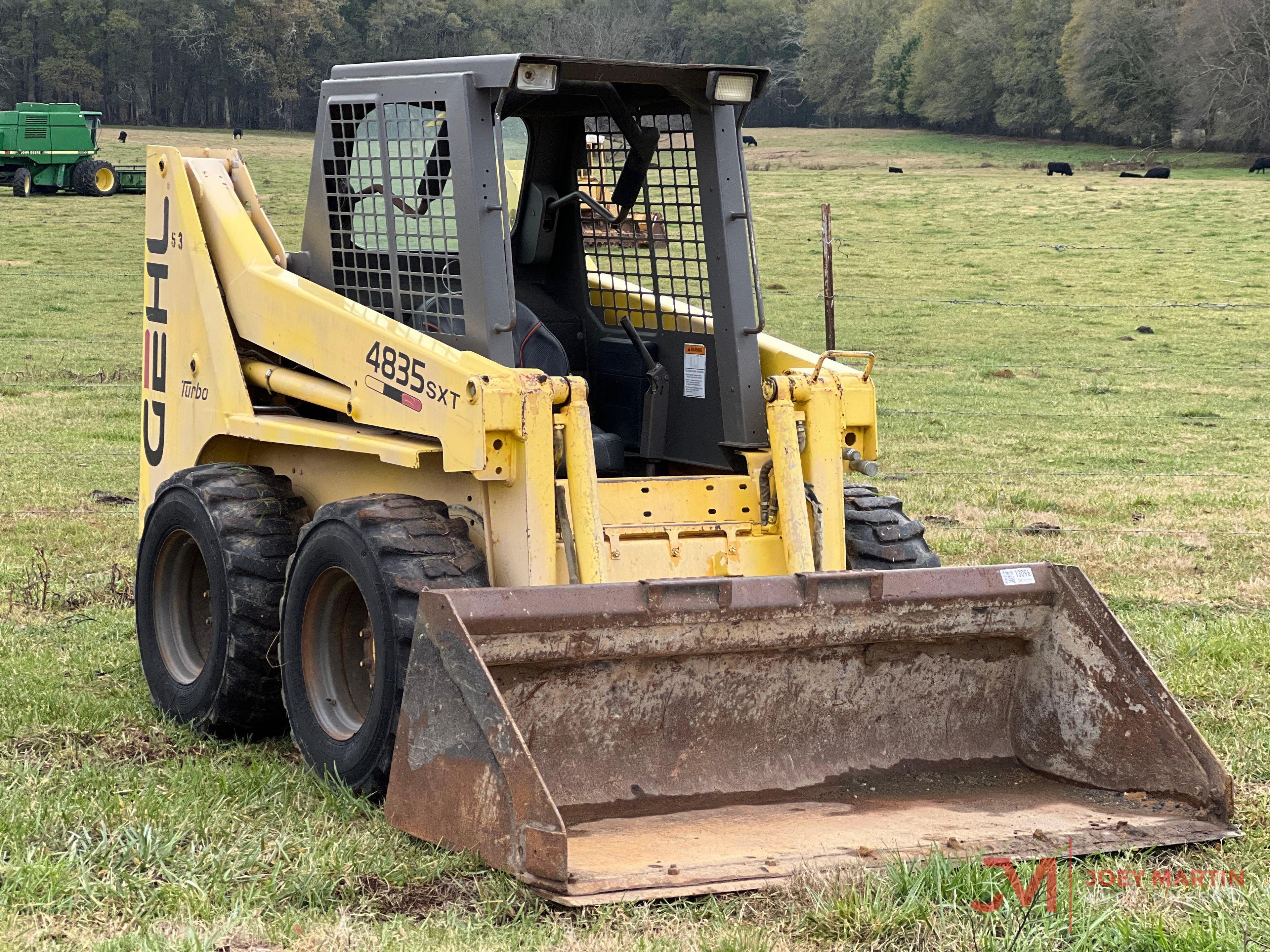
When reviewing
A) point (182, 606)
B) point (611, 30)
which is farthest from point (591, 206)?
point (611, 30)

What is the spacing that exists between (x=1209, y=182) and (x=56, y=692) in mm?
52033

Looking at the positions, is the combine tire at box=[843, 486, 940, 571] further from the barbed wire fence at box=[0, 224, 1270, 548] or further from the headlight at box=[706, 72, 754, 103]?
the barbed wire fence at box=[0, 224, 1270, 548]

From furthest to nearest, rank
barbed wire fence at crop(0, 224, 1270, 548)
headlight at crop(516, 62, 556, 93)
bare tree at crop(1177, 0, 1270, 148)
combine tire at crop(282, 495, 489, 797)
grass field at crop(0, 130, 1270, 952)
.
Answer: bare tree at crop(1177, 0, 1270, 148) < barbed wire fence at crop(0, 224, 1270, 548) < headlight at crop(516, 62, 556, 93) < combine tire at crop(282, 495, 489, 797) < grass field at crop(0, 130, 1270, 952)

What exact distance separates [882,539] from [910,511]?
5.35 m

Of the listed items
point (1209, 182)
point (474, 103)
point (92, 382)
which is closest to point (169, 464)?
point (474, 103)

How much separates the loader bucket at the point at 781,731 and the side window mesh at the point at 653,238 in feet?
5.05

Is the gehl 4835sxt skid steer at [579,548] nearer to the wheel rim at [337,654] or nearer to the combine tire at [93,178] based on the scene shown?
the wheel rim at [337,654]

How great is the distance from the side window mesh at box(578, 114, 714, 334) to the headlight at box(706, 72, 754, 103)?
0.24 metres

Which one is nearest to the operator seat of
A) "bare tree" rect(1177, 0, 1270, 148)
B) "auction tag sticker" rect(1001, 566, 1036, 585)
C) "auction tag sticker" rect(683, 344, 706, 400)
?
"auction tag sticker" rect(683, 344, 706, 400)

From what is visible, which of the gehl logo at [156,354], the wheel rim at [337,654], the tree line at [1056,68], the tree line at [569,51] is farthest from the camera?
the tree line at [569,51]

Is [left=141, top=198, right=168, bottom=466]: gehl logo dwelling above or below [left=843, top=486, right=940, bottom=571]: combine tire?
above

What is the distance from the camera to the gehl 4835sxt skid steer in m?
5.00

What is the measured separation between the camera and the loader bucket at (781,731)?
15.2 feet

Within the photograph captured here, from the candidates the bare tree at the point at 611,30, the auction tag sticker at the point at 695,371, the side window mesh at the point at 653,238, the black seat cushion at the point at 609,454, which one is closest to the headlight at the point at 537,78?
the side window mesh at the point at 653,238
